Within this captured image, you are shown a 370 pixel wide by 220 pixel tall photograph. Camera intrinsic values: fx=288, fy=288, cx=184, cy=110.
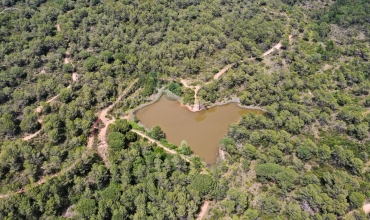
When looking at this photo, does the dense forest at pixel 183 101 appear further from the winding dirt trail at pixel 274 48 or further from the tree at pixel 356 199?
the winding dirt trail at pixel 274 48

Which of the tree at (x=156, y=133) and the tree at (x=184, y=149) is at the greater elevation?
the tree at (x=156, y=133)

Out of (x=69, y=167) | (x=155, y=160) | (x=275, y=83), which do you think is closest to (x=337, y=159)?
(x=275, y=83)

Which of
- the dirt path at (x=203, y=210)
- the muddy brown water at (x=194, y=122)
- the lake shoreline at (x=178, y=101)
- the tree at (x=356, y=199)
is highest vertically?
the tree at (x=356, y=199)

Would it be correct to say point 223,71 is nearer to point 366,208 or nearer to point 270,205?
point 270,205

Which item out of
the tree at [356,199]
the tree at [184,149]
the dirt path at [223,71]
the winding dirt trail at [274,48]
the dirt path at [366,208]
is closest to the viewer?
the tree at [356,199]

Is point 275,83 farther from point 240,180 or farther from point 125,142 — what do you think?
point 125,142

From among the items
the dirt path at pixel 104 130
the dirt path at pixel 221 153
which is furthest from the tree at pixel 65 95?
the dirt path at pixel 221 153

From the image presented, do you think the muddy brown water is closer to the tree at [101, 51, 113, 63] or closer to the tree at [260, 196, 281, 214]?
the tree at [260, 196, 281, 214]

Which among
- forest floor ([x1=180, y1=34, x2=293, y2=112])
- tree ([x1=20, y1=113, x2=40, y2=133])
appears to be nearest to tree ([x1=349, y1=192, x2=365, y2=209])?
forest floor ([x1=180, y1=34, x2=293, y2=112])
